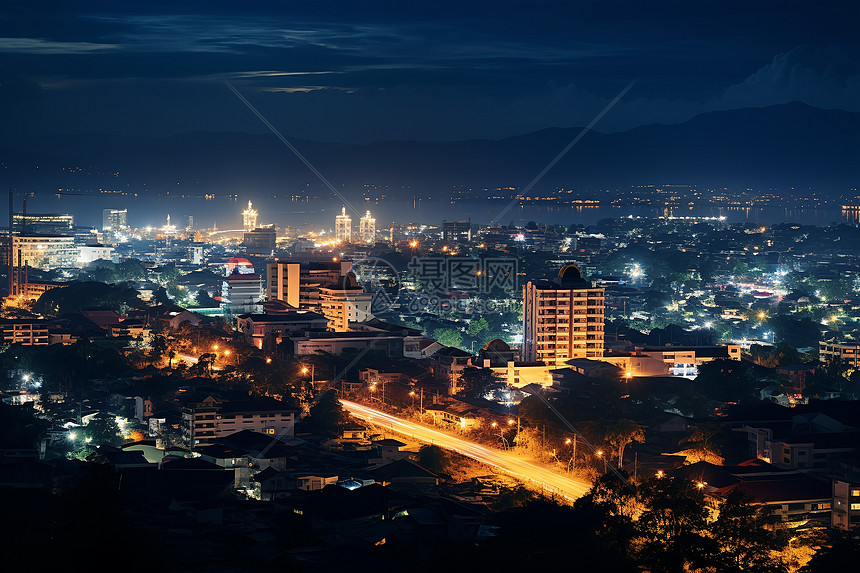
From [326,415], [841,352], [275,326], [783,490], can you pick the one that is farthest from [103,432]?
[841,352]

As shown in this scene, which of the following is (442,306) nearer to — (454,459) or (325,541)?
(454,459)

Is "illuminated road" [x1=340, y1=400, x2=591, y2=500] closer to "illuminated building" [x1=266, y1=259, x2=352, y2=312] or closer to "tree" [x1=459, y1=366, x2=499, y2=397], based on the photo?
"tree" [x1=459, y1=366, x2=499, y2=397]

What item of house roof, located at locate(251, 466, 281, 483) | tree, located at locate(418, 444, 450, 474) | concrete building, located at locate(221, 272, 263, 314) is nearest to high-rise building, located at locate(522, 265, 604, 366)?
tree, located at locate(418, 444, 450, 474)

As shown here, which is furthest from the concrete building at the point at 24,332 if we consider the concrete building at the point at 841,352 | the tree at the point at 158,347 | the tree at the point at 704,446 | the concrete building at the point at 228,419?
the concrete building at the point at 841,352

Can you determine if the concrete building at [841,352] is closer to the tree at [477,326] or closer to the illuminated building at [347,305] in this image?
the tree at [477,326]

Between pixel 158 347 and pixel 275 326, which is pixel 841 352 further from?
pixel 158 347
